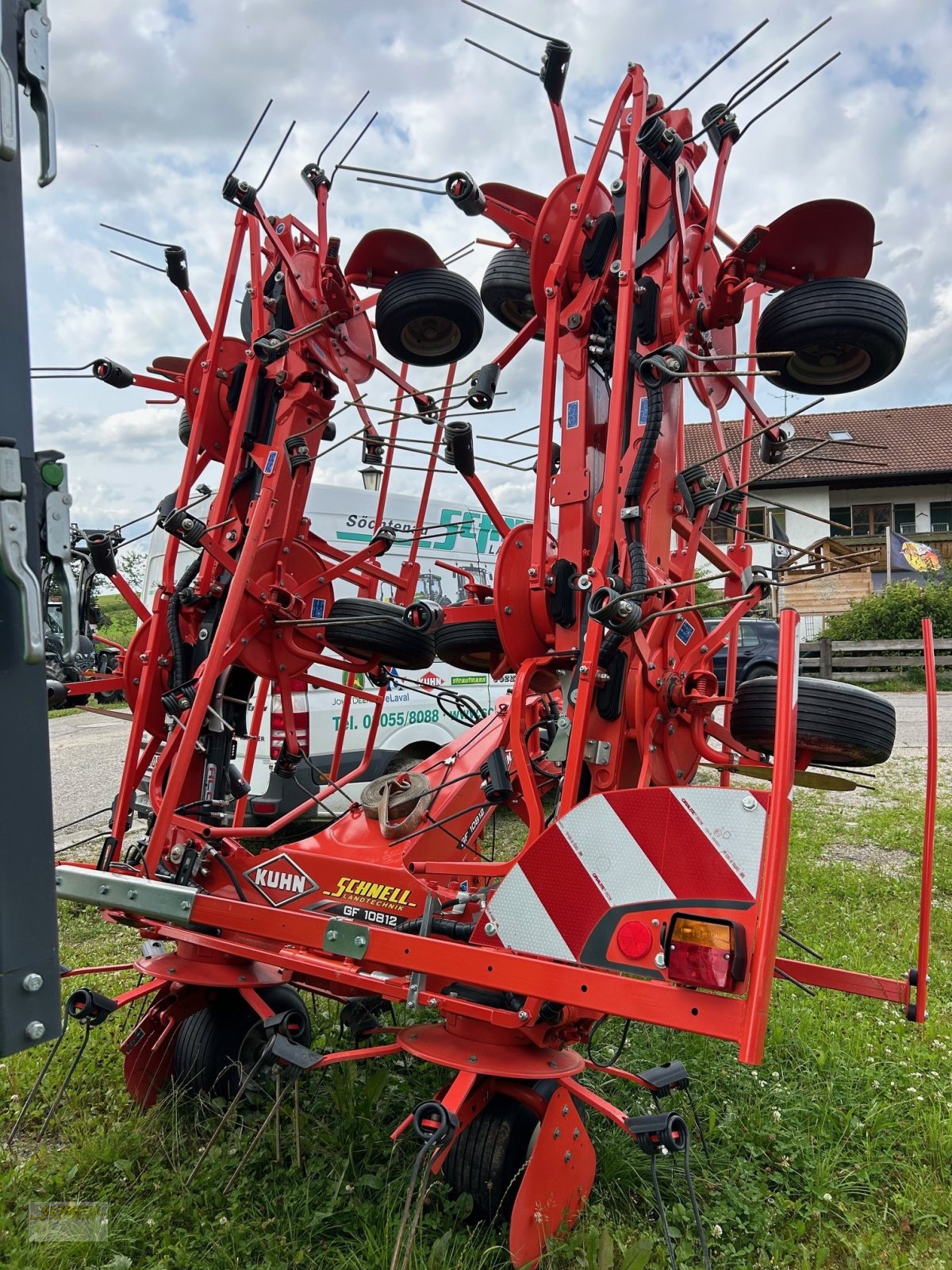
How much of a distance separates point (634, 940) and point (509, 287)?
3.19 metres

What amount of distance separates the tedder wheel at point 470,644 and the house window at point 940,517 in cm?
2901

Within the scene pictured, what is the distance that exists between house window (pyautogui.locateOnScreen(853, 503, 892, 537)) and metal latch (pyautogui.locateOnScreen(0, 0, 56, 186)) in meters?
29.9

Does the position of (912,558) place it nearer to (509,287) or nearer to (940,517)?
(940,517)

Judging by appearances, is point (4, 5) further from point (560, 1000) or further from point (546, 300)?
point (560, 1000)

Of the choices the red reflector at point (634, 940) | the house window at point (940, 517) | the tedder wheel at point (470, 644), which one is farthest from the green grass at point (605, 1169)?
the house window at point (940, 517)

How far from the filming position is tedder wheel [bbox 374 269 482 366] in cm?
423

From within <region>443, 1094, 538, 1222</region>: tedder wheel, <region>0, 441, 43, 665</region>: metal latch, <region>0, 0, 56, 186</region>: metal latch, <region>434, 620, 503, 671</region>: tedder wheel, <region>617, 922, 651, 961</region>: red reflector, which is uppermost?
<region>0, 0, 56, 186</region>: metal latch

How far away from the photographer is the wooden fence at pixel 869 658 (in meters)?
18.3

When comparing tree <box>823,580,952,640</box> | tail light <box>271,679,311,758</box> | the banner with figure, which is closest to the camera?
tail light <box>271,679,311,758</box>

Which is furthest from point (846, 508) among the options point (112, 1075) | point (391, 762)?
point (112, 1075)

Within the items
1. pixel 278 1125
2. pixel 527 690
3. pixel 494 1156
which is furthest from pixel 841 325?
pixel 278 1125

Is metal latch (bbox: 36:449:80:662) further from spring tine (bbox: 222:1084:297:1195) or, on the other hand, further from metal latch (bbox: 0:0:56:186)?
spring tine (bbox: 222:1084:297:1195)

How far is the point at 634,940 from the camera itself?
8.25ft

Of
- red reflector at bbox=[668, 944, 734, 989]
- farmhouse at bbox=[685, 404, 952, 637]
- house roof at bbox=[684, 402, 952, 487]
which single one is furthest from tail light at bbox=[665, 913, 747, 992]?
farmhouse at bbox=[685, 404, 952, 637]
